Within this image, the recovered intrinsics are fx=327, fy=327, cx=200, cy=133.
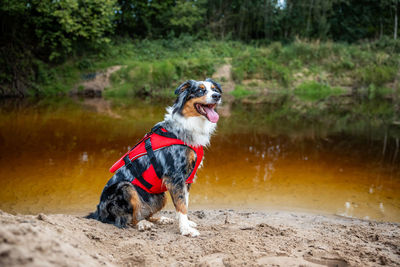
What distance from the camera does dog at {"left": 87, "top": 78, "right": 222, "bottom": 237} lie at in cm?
393

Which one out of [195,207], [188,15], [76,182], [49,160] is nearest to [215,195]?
[195,207]

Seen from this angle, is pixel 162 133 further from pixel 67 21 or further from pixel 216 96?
pixel 67 21

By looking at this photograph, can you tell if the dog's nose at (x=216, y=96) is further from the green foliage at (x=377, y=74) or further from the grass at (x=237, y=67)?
the green foliage at (x=377, y=74)

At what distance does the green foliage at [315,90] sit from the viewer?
2175 centimetres

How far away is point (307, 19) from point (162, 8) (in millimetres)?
13997

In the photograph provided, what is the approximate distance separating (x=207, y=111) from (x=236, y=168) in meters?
3.06

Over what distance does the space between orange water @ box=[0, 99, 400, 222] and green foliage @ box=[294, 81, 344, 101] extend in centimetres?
1123

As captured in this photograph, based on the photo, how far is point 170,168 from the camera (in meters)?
3.93

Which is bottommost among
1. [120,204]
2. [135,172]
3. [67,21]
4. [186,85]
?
[120,204]

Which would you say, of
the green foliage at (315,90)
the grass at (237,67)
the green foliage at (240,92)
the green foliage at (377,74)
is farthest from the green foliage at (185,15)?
the green foliage at (377,74)

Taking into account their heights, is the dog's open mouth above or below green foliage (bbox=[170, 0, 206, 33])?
below

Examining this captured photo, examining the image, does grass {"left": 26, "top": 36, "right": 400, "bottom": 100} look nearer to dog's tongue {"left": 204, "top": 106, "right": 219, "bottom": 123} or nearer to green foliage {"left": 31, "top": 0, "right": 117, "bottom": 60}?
green foliage {"left": 31, "top": 0, "right": 117, "bottom": 60}

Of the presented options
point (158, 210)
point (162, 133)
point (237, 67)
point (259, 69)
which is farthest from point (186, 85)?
point (259, 69)

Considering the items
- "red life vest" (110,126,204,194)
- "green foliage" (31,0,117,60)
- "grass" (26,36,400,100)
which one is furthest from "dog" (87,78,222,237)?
"green foliage" (31,0,117,60)
